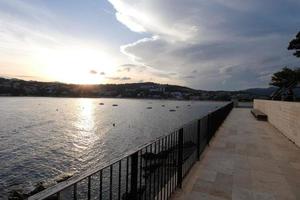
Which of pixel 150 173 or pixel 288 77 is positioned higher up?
pixel 288 77

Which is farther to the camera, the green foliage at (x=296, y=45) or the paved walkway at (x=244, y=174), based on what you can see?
the green foliage at (x=296, y=45)

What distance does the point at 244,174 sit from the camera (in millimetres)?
6285

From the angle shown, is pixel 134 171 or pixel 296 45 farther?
pixel 296 45

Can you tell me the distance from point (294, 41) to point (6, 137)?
33.7 m

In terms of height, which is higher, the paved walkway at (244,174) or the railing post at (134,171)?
the railing post at (134,171)

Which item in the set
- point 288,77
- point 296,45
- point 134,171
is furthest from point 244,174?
point 288,77

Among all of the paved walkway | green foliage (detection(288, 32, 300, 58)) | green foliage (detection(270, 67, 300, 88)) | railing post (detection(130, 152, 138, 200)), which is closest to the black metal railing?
railing post (detection(130, 152, 138, 200))

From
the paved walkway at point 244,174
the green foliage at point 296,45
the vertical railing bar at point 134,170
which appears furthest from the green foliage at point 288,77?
the vertical railing bar at point 134,170

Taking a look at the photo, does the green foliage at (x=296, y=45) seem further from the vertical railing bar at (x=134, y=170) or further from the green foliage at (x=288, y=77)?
the vertical railing bar at (x=134, y=170)

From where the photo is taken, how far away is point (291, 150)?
9391 mm

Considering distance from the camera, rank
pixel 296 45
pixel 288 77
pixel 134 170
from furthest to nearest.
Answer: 1. pixel 288 77
2. pixel 296 45
3. pixel 134 170

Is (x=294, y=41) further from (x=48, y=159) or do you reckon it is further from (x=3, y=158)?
(x=3, y=158)

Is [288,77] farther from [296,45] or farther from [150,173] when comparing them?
[150,173]

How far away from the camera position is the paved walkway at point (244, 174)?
4.97 m
